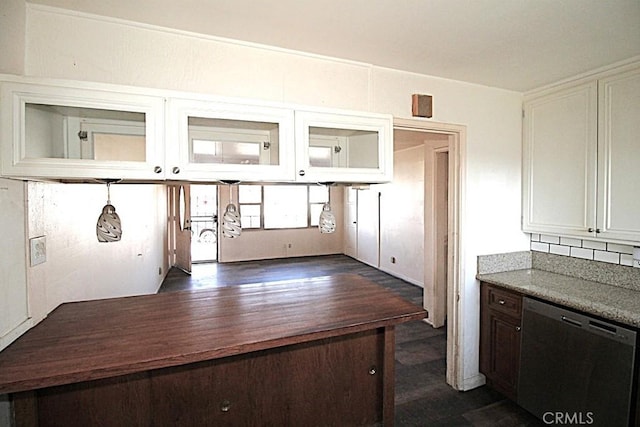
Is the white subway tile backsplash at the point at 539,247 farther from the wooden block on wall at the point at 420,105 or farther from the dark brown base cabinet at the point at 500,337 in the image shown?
the wooden block on wall at the point at 420,105

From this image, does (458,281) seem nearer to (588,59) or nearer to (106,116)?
(588,59)

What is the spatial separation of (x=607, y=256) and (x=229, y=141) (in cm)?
269

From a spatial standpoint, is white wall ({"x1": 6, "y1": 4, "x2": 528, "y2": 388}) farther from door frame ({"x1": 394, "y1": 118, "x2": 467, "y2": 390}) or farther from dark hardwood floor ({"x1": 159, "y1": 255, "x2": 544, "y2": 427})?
dark hardwood floor ({"x1": 159, "y1": 255, "x2": 544, "y2": 427})

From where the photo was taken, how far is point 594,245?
7.68 feet

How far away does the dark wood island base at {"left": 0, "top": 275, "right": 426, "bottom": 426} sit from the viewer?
1259 mm

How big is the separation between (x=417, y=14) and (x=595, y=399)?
2.34 m

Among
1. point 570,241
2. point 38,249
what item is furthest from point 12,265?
point 570,241

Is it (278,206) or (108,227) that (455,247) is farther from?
(278,206)

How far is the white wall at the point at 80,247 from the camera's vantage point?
1.54 meters

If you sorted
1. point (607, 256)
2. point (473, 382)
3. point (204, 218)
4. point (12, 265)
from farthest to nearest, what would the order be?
1. point (204, 218)
2. point (473, 382)
3. point (607, 256)
4. point (12, 265)

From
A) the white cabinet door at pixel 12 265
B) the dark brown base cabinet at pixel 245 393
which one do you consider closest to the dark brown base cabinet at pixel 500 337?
the dark brown base cabinet at pixel 245 393

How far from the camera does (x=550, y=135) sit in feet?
8.13

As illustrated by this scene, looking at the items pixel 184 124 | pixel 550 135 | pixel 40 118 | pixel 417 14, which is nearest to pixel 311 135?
pixel 184 124

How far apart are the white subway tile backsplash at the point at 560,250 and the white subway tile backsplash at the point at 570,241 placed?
0.03m
